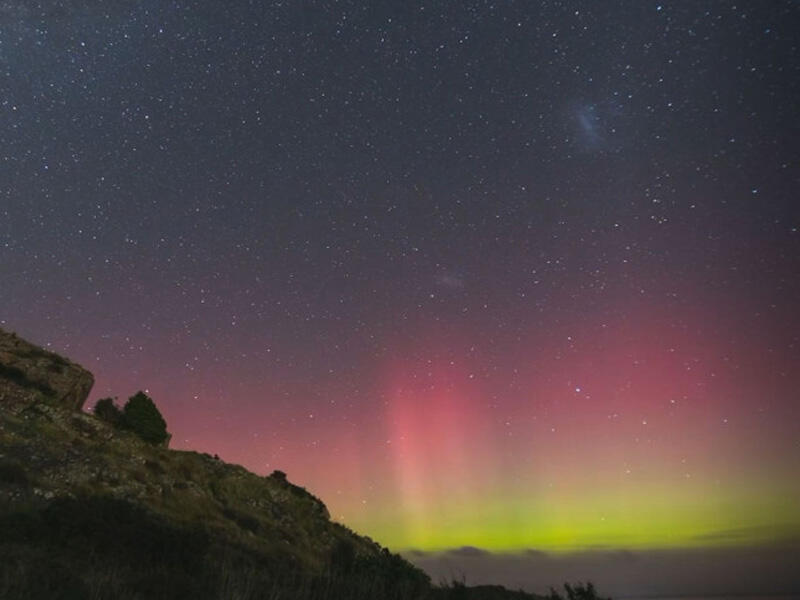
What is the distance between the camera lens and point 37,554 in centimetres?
1612

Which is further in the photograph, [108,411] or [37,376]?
[108,411]

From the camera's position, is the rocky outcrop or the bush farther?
the bush

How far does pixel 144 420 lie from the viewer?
46.1 metres

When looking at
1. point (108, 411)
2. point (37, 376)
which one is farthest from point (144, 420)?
point (37, 376)

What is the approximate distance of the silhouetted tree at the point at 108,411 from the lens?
44750mm

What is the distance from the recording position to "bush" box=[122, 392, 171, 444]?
45.2 meters

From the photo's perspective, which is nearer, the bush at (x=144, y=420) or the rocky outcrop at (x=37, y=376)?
the rocky outcrop at (x=37, y=376)

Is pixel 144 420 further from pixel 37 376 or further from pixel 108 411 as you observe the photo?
pixel 37 376

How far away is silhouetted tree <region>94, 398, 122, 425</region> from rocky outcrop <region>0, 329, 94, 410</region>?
151cm

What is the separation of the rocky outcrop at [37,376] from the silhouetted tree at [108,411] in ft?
4.96

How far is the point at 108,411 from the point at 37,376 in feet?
19.8

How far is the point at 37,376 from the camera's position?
4109 cm

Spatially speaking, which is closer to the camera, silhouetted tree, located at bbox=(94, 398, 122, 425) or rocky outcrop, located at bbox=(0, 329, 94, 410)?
rocky outcrop, located at bbox=(0, 329, 94, 410)

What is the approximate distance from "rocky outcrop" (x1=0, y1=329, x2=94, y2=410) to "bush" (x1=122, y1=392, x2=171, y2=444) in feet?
11.3
